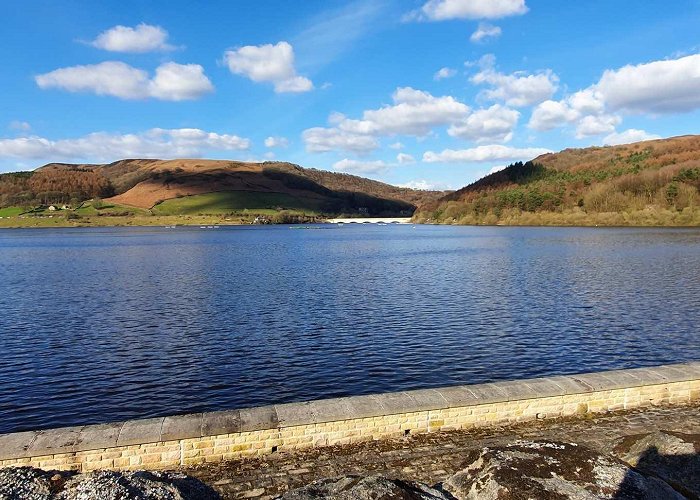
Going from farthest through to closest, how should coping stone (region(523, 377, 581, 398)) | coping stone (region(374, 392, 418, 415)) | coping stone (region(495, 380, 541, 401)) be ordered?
coping stone (region(523, 377, 581, 398)) → coping stone (region(495, 380, 541, 401)) → coping stone (region(374, 392, 418, 415))

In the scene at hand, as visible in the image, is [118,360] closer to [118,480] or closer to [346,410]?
[346,410]

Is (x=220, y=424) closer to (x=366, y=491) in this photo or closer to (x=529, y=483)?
(x=366, y=491)

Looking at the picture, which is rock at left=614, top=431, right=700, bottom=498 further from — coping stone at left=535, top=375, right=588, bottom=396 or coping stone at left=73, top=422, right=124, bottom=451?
coping stone at left=73, top=422, right=124, bottom=451

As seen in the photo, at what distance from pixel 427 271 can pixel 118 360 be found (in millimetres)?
45303

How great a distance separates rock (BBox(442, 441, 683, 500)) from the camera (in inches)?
287

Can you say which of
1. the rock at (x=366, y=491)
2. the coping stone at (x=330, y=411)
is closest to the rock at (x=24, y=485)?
the rock at (x=366, y=491)

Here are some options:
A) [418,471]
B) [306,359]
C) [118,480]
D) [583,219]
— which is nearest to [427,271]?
[306,359]

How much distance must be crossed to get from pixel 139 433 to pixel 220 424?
6.22 feet

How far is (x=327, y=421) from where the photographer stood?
43.7ft

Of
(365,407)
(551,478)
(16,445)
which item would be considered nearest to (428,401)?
(365,407)

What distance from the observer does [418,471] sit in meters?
11.9

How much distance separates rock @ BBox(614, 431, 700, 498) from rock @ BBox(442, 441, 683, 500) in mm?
1501

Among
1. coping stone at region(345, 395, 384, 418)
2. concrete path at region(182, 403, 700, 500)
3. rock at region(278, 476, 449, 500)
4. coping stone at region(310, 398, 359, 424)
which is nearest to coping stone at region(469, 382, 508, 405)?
concrete path at region(182, 403, 700, 500)

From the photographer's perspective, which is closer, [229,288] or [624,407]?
[624,407]
